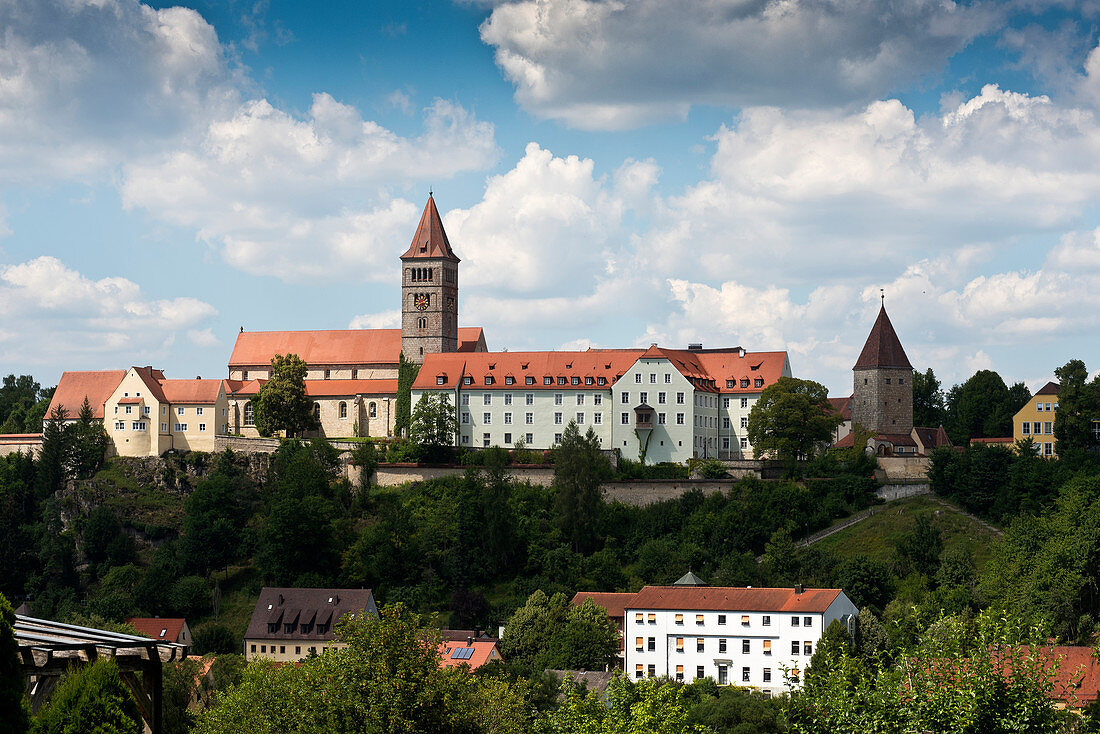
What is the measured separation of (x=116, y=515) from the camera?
90.4 metres

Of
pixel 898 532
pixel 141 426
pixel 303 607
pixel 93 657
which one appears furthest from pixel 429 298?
pixel 93 657

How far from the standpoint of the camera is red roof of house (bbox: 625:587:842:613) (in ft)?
226

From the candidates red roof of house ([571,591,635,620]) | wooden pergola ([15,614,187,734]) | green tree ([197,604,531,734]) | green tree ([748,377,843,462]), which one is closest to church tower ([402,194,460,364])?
green tree ([748,377,843,462])

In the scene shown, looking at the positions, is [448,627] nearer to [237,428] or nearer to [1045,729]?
[237,428]

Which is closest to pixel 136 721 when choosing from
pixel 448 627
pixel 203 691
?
pixel 203 691

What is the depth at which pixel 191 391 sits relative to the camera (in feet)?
324

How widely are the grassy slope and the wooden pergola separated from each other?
6800cm

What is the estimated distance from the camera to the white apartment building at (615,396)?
90.9 meters

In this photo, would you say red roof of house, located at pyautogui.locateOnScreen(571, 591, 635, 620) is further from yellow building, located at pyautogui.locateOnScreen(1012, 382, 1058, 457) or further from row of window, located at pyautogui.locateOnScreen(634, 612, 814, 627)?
yellow building, located at pyautogui.locateOnScreen(1012, 382, 1058, 457)

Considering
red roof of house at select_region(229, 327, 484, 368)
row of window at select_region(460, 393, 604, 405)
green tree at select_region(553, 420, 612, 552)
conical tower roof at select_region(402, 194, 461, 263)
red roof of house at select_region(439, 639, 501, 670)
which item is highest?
conical tower roof at select_region(402, 194, 461, 263)

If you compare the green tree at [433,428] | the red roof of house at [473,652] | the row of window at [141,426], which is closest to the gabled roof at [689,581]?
the red roof of house at [473,652]

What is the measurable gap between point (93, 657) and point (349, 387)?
9186cm

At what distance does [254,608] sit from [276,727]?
53414 millimetres

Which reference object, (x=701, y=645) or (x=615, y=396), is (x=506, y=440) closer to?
(x=615, y=396)
